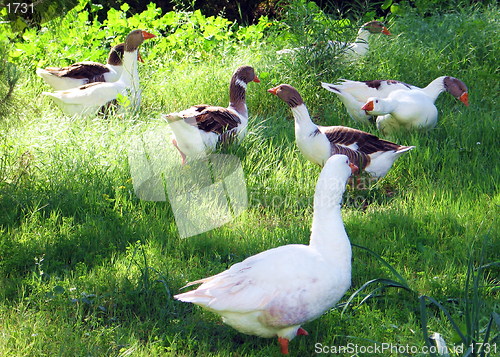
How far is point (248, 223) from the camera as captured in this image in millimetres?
4730

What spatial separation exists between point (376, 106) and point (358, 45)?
1971 millimetres

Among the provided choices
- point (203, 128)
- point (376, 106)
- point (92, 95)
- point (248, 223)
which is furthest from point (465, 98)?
point (92, 95)

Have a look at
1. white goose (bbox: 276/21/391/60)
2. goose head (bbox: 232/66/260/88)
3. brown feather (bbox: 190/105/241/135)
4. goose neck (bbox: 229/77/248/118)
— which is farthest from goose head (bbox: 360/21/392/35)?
brown feather (bbox: 190/105/241/135)

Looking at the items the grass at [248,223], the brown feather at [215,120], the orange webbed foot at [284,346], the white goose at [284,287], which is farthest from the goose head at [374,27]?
the orange webbed foot at [284,346]

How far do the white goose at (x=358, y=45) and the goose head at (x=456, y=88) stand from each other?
1079mm

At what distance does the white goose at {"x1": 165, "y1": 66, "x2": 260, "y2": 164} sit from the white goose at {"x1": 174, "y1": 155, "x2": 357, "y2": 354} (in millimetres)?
2204

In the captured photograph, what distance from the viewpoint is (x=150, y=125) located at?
20.3 ft

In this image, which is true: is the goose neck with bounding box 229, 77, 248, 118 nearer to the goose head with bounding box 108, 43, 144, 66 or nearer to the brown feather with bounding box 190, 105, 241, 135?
the brown feather with bounding box 190, 105, 241, 135

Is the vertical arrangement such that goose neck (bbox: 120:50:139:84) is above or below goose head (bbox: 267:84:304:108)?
below

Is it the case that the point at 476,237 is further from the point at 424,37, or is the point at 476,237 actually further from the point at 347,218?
the point at 424,37

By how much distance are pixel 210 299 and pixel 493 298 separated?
1625mm

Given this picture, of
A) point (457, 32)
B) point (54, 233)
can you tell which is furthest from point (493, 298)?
point (457, 32)

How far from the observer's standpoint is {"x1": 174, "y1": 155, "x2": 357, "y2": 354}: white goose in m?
3.11

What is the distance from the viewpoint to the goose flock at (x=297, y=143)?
10.3 ft
